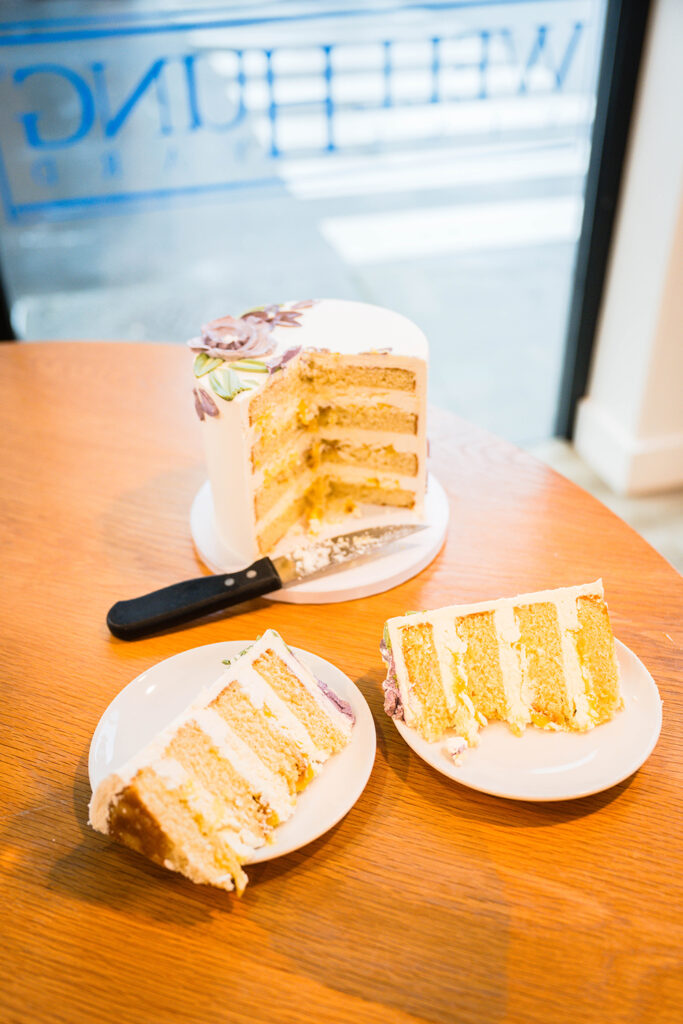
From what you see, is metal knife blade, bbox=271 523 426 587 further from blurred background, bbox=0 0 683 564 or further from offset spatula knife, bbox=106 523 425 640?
blurred background, bbox=0 0 683 564

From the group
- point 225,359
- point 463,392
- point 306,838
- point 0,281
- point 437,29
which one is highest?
point 437,29

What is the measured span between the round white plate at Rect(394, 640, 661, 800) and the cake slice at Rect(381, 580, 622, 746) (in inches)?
0.7

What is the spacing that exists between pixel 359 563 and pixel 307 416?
1.05 ft

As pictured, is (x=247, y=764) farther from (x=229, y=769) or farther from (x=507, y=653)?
(x=507, y=653)

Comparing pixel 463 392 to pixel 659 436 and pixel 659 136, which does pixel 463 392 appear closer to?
pixel 659 436

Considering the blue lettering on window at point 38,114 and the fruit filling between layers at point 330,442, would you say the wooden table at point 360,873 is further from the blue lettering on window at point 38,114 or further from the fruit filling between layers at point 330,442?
the blue lettering on window at point 38,114

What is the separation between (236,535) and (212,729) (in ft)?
1.83

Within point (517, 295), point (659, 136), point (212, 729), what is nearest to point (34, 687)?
point (212, 729)

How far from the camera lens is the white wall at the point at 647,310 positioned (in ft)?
9.07

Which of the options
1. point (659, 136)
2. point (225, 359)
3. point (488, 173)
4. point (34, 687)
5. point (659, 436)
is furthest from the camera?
point (488, 173)

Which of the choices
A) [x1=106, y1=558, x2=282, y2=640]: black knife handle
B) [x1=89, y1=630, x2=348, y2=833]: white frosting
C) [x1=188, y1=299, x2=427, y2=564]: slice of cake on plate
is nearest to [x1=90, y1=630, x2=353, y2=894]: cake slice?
[x1=89, y1=630, x2=348, y2=833]: white frosting

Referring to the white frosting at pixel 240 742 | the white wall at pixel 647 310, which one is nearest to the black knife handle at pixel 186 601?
the white frosting at pixel 240 742

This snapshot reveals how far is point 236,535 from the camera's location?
1.57m

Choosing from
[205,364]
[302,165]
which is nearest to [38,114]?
[302,165]
